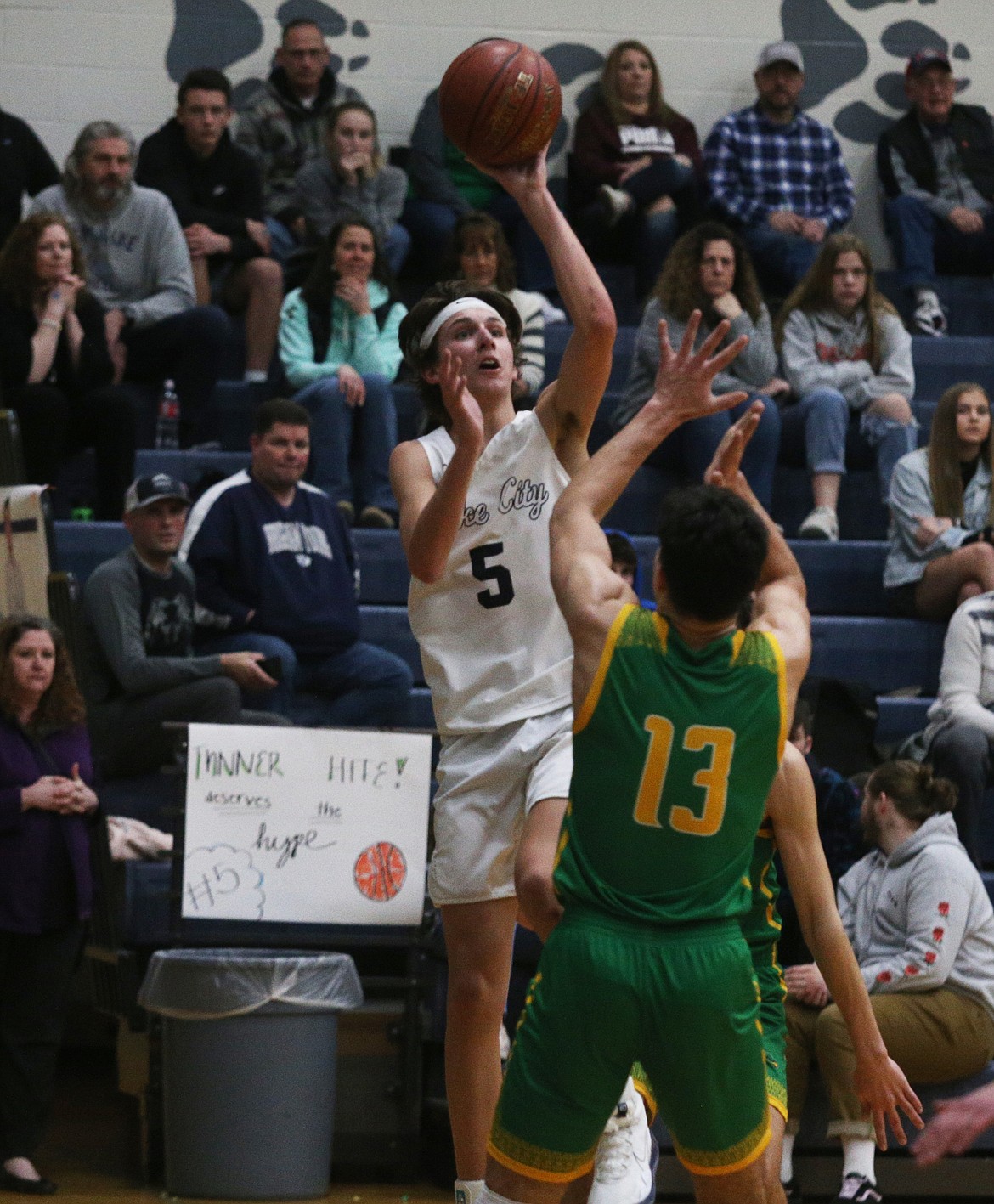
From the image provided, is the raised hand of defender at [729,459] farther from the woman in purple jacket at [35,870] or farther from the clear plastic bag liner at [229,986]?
the woman in purple jacket at [35,870]

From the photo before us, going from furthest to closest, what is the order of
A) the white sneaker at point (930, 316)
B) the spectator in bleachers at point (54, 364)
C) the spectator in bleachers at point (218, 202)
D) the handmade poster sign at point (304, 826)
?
the white sneaker at point (930, 316)
the spectator in bleachers at point (218, 202)
the spectator in bleachers at point (54, 364)
the handmade poster sign at point (304, 826)

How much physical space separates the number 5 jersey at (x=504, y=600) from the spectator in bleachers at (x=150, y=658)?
2806 mm

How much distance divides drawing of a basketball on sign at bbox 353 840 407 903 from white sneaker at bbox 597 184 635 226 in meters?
4.28

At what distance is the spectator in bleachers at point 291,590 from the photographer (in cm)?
709

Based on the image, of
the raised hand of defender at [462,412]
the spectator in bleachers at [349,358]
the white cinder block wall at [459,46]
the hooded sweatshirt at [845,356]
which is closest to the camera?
the raised hand of defender at [462,412]

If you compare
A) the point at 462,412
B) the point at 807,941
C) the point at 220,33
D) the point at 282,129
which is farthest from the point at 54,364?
the point at 807,941

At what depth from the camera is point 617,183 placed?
967 cm

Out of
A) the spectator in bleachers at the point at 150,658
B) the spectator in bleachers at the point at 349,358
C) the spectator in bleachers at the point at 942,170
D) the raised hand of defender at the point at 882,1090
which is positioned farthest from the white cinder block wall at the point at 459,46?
the raised hand of defender at the point at 882,1090

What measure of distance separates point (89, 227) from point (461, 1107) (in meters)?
5.83

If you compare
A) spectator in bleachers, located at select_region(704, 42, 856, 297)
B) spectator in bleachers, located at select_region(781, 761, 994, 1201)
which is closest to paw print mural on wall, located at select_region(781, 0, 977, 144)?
spectator in bleachers, located at select_region(704, 42, 856, 297)

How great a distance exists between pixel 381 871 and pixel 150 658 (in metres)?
1.20

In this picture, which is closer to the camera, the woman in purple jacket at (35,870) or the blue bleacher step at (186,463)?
the woman in purple jacket at (35,870)

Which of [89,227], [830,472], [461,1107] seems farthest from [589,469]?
[89,227]

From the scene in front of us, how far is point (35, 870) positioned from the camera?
6012 mm
